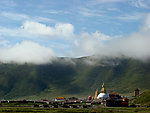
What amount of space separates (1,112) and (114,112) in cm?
5255

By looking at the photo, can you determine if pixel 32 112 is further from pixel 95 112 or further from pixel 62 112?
pixel 95 112

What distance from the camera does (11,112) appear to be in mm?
131125

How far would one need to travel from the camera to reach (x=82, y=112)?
14062 centimetres

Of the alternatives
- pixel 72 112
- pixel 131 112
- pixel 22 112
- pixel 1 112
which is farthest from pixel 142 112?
pixel 1 112

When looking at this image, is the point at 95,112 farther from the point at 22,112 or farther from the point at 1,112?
the point at 1,112

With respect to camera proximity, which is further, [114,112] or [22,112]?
[114,112]

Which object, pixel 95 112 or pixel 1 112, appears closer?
pixel 1 112

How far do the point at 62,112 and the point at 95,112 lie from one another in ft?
50.8

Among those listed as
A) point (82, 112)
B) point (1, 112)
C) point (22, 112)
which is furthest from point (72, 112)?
point (1, 112)

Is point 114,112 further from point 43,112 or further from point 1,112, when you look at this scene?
point 1,112

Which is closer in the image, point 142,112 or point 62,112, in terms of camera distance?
point 62,112

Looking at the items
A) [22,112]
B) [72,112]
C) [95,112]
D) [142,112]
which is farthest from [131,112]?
[22,112]

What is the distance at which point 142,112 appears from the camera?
147m

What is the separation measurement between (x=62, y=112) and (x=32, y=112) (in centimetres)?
1385
